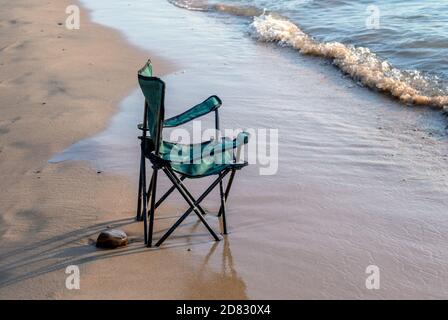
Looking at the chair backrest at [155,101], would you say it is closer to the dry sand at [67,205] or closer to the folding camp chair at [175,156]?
the folding camp chair at [175,156]

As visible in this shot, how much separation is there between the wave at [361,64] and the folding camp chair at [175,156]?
12.0 ft

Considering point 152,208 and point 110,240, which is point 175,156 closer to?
point 152,208

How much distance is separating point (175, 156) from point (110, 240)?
627mm

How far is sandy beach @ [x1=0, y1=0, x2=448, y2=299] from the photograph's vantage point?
10.8 ft

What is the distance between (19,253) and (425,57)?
6.66 m

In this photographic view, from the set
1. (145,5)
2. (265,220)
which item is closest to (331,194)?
(265,220)

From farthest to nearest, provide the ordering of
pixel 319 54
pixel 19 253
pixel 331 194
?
pixel 319 54 → pixel 331 194 → pixel 19 253

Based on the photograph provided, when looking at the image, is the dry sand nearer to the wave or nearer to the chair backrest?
the chair backrest

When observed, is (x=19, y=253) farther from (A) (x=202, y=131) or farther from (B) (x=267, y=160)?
(A) (x=202, y=131)

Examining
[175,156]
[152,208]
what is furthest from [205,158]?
[152,208]

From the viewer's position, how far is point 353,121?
19.9ft

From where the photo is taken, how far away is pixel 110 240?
3562mm

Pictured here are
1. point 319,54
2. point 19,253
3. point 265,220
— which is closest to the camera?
point 19,253
